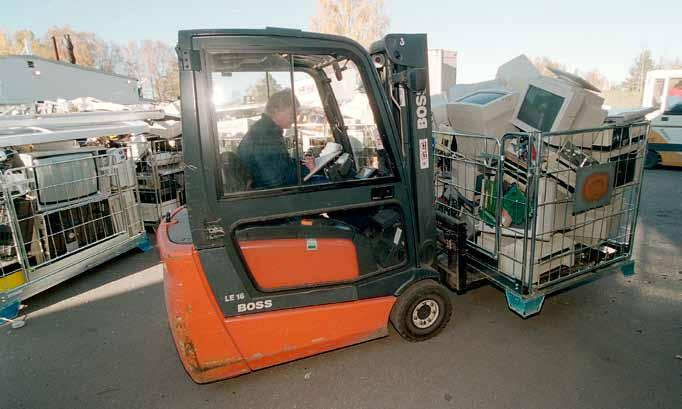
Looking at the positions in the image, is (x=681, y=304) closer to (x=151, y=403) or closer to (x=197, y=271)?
(x=197, y=271)

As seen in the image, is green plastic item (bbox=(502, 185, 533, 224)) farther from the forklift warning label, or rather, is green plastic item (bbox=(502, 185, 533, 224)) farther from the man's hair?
the man's hair

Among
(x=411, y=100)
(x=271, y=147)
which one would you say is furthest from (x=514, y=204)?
(x=271, y=147)

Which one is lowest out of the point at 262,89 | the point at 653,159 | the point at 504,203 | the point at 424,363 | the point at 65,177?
the point at 424,363

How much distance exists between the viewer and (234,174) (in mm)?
2477

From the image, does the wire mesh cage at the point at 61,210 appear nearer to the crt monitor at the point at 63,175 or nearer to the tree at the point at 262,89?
the crt monitor at the point at 63,175

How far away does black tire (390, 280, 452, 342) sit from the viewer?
3.06 metres

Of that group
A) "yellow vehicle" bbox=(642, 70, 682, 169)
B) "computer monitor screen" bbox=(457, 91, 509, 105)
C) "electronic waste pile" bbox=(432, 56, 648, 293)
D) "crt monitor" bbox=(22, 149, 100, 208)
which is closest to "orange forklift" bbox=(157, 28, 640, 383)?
"electronic waste pile" bbox=(432, 56, 648, 293)

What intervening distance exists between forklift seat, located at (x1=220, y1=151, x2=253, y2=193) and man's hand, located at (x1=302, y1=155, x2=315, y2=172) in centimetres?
43

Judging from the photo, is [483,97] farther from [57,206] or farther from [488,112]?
[57,206]

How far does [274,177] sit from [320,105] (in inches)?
38.0

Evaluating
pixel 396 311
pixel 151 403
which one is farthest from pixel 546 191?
pixel 151 403

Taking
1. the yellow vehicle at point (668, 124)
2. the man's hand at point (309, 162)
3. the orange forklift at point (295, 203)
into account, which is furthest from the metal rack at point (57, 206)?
the yellow vehicle at point (668, 124)

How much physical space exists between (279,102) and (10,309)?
12.2 ft

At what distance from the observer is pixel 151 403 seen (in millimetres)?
2742
